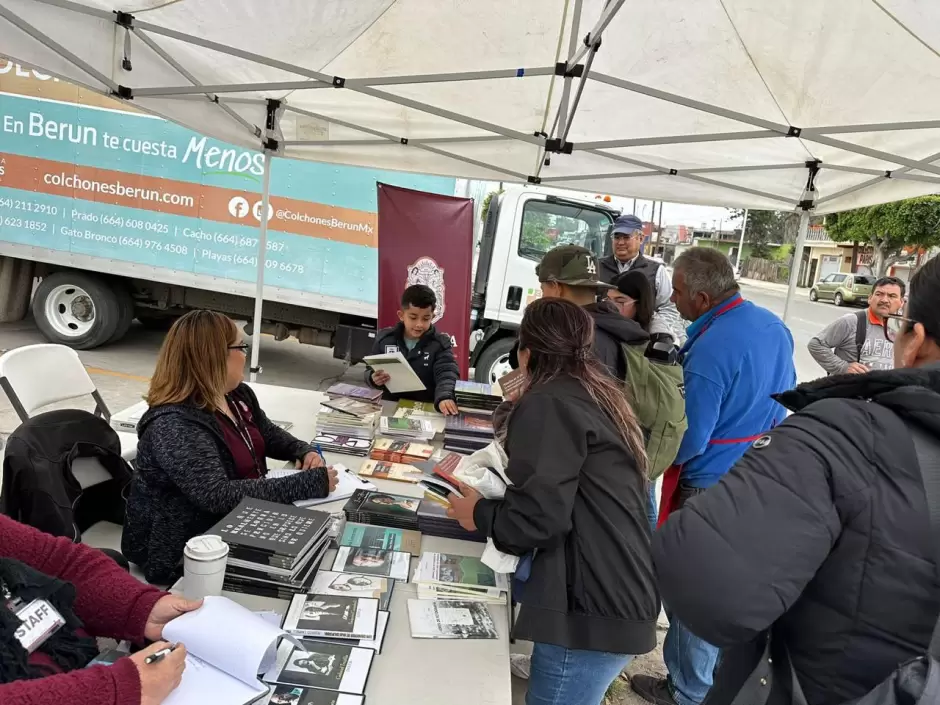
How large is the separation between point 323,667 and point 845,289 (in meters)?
30.9

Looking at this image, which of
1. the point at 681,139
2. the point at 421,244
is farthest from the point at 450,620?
the point at 421,244

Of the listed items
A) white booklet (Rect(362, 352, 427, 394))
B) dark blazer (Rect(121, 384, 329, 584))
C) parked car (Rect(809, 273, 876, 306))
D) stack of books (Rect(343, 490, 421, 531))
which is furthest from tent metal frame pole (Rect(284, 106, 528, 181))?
parked car (Rect(809, 273, 876, 306))

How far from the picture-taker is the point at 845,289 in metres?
26.8

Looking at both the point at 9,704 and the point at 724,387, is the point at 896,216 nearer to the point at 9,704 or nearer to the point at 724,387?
the point at 724,387

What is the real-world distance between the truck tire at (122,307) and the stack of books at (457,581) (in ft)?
20.2

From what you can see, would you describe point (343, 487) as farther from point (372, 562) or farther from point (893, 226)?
point (893, 226)

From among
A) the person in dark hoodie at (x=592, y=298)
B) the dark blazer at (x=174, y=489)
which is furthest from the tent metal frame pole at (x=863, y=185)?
the dark blazer at (x=174, y=489)

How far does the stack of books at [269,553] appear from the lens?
5.01ft

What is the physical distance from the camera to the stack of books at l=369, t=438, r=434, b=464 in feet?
8.73

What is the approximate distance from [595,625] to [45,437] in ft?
6.03

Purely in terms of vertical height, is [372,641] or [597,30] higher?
[597,30]

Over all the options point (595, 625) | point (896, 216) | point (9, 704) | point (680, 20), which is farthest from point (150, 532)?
point (896, 216)

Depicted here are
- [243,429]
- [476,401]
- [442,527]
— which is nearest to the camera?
[442,527]

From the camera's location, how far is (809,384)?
1.07 m
